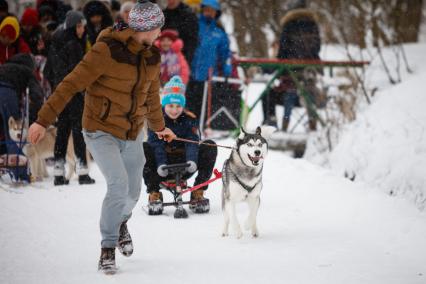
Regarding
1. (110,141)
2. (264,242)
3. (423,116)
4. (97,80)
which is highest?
(97,80)

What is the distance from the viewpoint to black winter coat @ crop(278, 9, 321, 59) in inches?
412

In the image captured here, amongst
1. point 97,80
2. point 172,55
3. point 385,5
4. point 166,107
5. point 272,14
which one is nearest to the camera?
point 97,80

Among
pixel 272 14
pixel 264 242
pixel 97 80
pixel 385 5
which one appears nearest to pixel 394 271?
pixel 264 242

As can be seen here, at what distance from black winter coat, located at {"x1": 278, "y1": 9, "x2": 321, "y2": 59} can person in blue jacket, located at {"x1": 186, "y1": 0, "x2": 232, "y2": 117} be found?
4.09 ft

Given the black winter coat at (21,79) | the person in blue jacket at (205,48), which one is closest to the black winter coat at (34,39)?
the black winter coat at (21,79)

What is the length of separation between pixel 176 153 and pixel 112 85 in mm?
2423

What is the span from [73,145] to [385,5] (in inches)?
274

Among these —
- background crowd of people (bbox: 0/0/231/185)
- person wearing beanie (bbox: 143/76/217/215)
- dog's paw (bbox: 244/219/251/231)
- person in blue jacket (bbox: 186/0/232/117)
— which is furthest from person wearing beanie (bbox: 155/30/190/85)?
dog's paw (bbox: 244/219/251/231)

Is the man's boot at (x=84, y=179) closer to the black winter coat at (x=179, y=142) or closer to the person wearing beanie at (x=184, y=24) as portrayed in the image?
the black winter coat at (x=179, y=142)

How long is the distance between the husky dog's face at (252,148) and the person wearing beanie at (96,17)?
3673mm

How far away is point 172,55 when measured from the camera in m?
9.23

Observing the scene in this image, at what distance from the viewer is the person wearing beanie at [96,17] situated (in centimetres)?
798

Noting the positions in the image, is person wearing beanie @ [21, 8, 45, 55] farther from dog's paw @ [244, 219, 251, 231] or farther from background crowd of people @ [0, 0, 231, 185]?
dog's paw @ [244, 219, 251, 231]

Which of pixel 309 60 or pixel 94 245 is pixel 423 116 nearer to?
pixel 309 60
